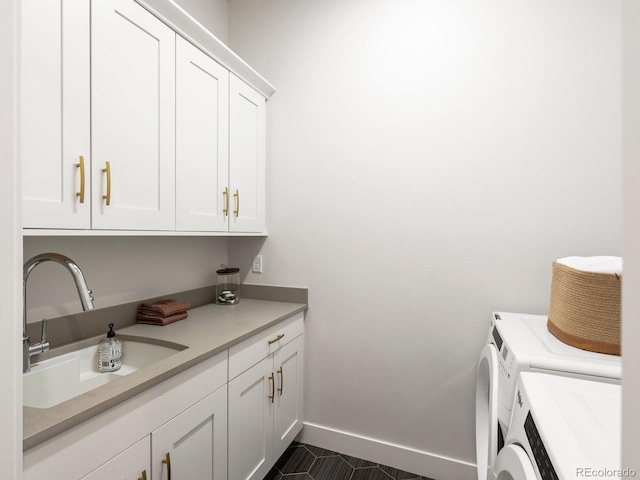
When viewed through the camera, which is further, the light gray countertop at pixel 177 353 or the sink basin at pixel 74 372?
the sink basin at pixel 74 372

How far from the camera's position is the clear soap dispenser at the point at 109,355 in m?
1.32

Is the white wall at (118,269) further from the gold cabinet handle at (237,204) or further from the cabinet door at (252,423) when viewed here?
the cabinet door at (252,423)

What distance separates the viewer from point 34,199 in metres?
0.93

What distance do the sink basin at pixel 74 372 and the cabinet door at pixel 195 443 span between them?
25cm

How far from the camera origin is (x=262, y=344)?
1610 millimetres

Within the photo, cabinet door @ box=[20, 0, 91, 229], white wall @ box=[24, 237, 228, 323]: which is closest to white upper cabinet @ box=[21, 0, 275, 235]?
cabinet door @ box=[20, 0, 91, 229]

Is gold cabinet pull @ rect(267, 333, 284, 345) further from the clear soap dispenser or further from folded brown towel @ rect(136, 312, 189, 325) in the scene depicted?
the clear soap dispenser

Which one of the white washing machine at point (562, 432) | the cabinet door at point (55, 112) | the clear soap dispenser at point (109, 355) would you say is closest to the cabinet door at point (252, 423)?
the clear soap dispenser at point (109, 355)

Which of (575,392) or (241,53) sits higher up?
(241,53)

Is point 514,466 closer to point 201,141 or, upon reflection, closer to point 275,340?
point 275,340

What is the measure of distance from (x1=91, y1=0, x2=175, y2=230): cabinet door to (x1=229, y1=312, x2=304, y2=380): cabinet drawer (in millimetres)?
603

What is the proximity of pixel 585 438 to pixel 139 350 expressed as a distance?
4.86ft

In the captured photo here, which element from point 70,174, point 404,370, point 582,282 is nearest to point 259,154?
point 70,174

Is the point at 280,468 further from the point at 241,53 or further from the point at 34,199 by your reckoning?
the point at 241,53
